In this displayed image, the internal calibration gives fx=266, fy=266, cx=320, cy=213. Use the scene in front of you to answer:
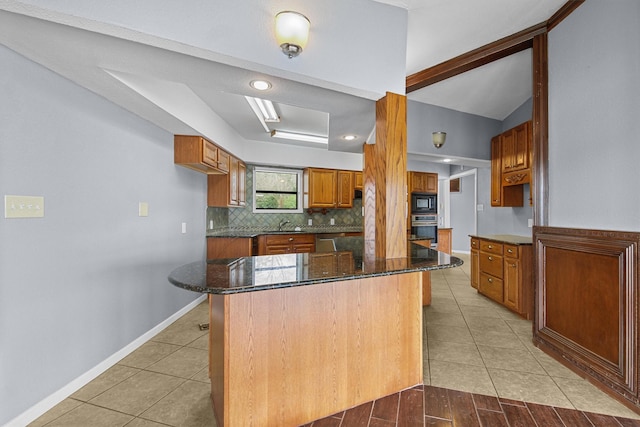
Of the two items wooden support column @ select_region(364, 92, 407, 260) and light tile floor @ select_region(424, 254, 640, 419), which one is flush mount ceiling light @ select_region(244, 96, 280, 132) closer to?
wooden support column @ select_region(364, 92, 407, 260)

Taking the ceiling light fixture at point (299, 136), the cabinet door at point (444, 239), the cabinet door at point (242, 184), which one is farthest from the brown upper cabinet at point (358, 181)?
the cabinet door at point (444, 239)

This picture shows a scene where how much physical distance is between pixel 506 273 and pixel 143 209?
4.09 m

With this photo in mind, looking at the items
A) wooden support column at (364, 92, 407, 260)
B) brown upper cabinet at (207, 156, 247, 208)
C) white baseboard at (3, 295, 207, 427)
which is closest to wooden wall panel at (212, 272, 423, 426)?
wooden support column at (364, 92, 407, 260)

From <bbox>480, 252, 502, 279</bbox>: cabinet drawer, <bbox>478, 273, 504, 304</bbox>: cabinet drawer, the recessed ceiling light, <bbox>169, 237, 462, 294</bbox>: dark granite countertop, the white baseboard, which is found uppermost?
the recessed ceiling light

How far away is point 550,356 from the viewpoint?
7.32 feet

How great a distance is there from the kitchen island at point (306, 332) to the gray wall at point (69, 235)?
3.02 feet

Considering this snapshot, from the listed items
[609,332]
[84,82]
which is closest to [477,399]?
[609,332]

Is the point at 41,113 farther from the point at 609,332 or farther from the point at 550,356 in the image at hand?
the point at 550,356

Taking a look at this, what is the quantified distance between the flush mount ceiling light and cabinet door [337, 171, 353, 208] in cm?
195

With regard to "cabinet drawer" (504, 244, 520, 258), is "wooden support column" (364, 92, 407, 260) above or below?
above

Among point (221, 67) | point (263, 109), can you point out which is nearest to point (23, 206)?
point (221, 67)

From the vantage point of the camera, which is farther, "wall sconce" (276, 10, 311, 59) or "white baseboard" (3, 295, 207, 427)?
"white baseboard" (3, 295, 207, 427)

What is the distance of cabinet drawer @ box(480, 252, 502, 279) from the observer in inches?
134

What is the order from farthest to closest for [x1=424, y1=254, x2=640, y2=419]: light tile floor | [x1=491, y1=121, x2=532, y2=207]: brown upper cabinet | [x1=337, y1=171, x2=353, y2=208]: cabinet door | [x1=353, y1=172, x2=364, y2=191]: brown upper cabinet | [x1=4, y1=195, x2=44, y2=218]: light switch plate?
[x1=353, y1=172, x2=364, y2=191]: brown upper cabinet → [x1=337, y1=171, x2=353, y2=208]: cabinet door → [x1=491, y1=121, x2=532, y2=207]: brown upper cabinet → [x1=424, y1=254, x2=640, y2=419]: light tile floor → [x1=4, y1=195, x2=44, y2=218]: light switch plate
